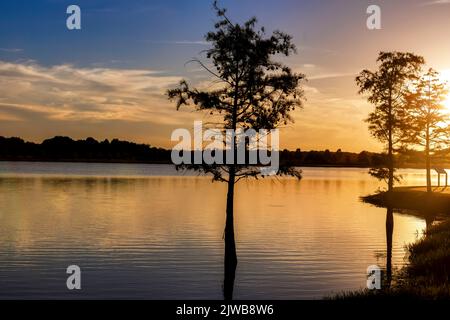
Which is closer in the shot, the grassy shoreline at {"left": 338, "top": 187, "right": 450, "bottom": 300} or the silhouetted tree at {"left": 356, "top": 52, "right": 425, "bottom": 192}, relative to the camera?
the grassy shoreline at {"left": 338, "top": 187, "right": 450, "bottom": 300}

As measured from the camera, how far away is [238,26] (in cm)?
3894

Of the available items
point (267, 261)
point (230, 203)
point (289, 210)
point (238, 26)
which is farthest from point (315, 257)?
point (289, 210)

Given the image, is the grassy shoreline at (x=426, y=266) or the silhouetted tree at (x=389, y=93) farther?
the silhouetted tree at (x=389, y=93)

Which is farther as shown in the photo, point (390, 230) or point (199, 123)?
point (390, 230)

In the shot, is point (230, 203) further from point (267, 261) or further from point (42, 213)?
point (42, 213)

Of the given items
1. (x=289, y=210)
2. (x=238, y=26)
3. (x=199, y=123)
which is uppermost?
(x=238, y=26)

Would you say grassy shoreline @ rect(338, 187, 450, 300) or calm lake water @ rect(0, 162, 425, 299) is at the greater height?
grassy shoreline @ rect(338, 187, 450, 300)

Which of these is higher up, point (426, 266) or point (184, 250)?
point (426, 266)

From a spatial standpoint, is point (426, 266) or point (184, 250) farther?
point (184, 250)

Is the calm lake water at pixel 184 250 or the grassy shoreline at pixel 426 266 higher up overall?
the grassy shoreline at pixel 426 266

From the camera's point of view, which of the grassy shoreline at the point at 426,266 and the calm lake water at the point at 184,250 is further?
the calm lake water at the point at 184,250
